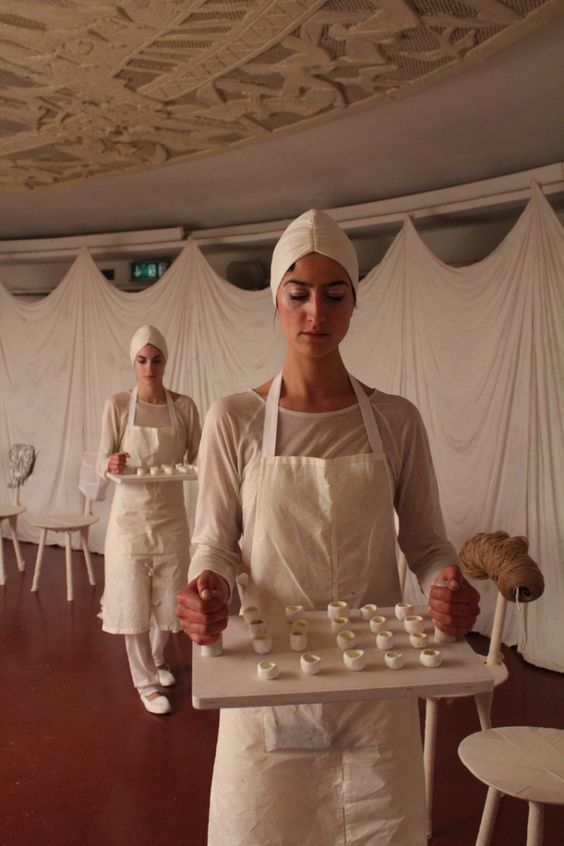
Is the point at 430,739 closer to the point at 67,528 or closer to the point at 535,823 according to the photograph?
the point at 535,823

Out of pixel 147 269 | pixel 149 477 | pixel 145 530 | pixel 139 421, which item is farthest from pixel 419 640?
pixel 147 269

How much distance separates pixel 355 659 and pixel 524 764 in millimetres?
877

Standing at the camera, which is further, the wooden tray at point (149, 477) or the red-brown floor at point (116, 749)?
the wooden tray at point (149, 477)

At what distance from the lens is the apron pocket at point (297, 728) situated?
1.34 m

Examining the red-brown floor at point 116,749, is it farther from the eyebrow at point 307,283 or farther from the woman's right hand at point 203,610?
the eyebrow at point 307,283

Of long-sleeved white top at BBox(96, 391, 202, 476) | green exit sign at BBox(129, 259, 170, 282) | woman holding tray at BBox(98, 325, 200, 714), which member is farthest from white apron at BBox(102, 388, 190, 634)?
green exit sign at BBox(129, 259, 170, 282)

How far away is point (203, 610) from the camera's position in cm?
121

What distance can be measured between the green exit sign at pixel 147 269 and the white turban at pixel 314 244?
207 inches

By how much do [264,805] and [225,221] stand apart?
17.2 feet

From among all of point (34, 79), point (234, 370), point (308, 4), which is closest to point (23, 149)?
point (34, 79)

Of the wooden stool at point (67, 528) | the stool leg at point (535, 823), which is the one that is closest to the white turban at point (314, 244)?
the stool leg at point (535, 823)

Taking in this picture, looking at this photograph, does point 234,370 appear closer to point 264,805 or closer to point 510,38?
point 510,38

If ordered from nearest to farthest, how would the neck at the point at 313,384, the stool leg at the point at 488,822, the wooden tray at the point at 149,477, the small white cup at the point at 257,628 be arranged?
the small white cup at the point at 257,628 → the neck at the point at 313,384 → the stool leg at the point at 488,822 → the wooden tray at the point at 149,477

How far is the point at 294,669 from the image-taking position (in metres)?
1.23
